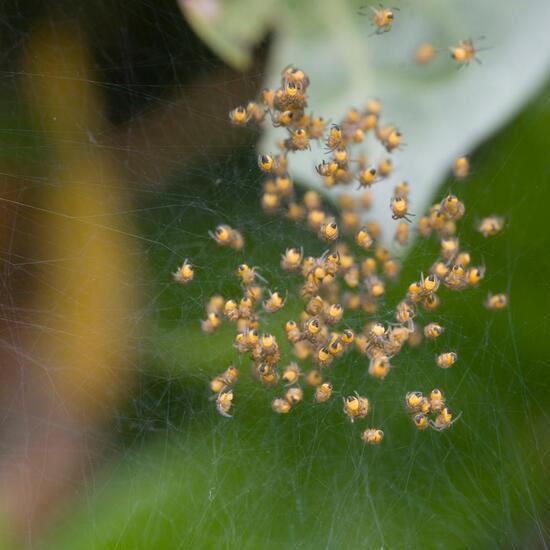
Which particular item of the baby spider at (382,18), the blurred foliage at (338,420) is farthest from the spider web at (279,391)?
the baby spider at (382,18)

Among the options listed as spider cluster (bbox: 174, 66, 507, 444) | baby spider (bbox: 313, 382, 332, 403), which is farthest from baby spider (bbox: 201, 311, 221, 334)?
baby spider (bbox: 313, 382, 332, 403)

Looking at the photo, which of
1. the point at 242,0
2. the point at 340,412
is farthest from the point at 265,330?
the point at 242,0

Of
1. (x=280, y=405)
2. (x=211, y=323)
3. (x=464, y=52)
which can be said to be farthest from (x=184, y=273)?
(x=464, y=52)

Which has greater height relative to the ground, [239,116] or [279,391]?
[239,116]

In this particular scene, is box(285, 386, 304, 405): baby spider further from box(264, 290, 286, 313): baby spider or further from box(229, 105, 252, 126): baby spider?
box(229, 105, 252, 126): baby spider

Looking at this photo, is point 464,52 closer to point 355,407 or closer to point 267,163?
point 267,163

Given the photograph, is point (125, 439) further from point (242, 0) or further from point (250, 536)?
point (242, 0)

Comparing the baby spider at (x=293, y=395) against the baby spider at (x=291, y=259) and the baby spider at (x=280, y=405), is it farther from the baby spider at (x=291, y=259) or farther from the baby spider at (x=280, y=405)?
the baby spider at (x=291, y=259)
